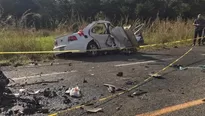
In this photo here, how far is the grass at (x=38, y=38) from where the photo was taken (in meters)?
10.8

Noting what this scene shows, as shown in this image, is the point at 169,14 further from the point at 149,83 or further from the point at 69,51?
the point at 149,83

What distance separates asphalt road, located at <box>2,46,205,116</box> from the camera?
482 cm

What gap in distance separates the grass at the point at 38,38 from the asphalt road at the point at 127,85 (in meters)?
1.55

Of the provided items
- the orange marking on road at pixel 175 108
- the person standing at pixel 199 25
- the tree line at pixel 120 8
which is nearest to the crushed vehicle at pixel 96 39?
the person standing at pixel 199 25

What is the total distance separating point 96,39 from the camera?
1199cm

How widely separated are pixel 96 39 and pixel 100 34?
0.34 meters

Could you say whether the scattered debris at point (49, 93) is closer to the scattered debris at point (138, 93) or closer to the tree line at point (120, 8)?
the scattered debris at point (138, 93)

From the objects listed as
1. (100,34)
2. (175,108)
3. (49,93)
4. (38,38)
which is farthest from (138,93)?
(38,38)

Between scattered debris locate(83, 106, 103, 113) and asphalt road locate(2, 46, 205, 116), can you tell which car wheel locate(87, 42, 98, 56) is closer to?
asphalt road locate(2, 46, 205, 116)

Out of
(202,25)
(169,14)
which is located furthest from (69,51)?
(169,14)

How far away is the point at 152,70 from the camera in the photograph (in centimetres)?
821

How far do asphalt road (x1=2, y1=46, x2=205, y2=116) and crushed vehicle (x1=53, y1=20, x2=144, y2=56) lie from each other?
207cm

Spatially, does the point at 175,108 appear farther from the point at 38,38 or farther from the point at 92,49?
the point at 38,38

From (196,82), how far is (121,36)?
6.03 meters
